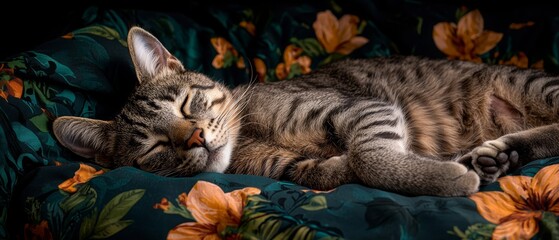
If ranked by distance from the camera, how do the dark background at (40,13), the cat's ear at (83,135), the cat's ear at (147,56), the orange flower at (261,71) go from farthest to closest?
1. the orange flower at (261,71)
2. the dark background at (40,13)
3. the cat's ear at (147,56)
4. the cat's ear at (83,135)

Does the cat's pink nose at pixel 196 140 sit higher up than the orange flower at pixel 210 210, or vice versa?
the cat's pink nose at pixel 196 140

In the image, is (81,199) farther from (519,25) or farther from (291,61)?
(519,25)

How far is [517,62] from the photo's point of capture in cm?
243

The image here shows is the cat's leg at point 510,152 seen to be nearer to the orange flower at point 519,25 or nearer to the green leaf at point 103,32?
the orange flower at point 519,25

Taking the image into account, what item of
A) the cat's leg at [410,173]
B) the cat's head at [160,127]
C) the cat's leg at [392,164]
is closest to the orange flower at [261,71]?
the cat's head at [160,127]

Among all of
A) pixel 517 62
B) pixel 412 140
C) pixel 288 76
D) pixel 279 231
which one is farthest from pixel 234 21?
pixel 279 231

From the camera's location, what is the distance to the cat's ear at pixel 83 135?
1815mm

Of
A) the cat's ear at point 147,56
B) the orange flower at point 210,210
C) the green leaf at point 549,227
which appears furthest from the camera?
the cat's ear at point 147,56

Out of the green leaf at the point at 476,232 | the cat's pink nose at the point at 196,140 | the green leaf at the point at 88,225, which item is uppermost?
the cat's pink nose at the point at 196,140

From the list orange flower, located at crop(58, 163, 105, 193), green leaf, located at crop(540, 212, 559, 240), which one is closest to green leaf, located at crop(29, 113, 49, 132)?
orange flower, located at crop(58, 163, 105, 193)

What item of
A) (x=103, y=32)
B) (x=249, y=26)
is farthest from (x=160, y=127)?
(x=249, y=26)

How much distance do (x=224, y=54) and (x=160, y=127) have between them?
779 mm

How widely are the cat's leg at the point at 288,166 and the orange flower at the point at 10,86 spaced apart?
713mm

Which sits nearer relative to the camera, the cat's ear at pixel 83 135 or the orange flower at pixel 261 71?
the cat's ear at pixel 83 135
